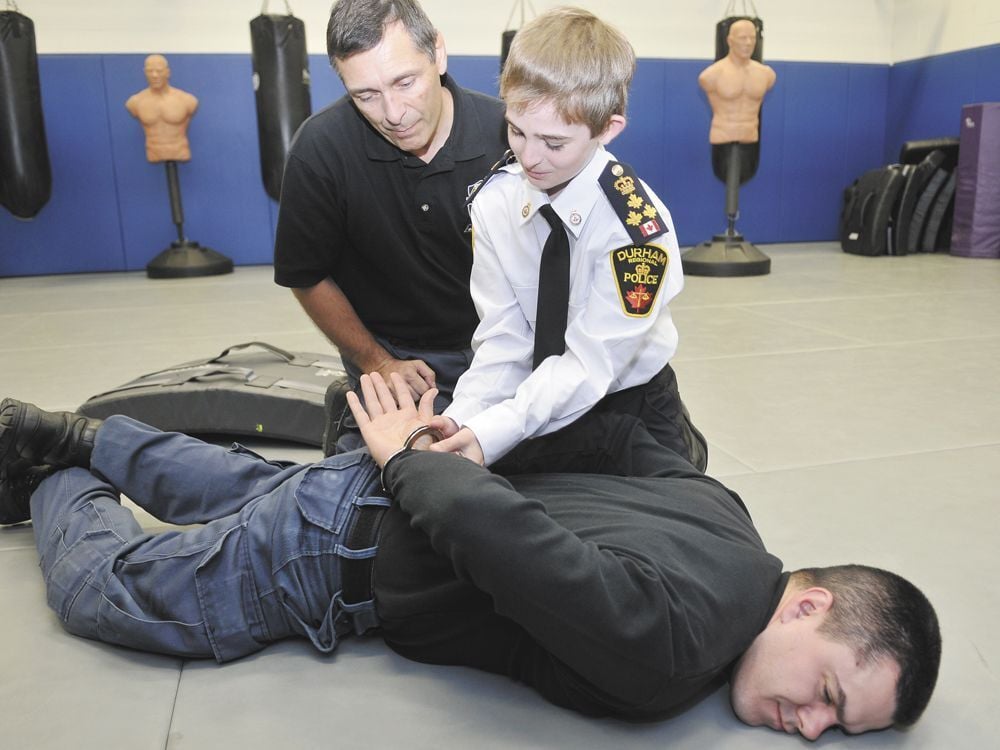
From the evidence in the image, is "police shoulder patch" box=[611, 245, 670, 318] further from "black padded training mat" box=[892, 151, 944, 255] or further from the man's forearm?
"black padded training mat" box=[892, 151, 944, 255]

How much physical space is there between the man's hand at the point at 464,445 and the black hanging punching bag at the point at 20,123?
231 inches

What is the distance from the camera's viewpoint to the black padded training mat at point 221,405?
2484 millimetres

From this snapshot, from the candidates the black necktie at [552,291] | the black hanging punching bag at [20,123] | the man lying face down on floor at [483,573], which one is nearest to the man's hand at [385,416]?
the man lying face down on floor at [483,573]

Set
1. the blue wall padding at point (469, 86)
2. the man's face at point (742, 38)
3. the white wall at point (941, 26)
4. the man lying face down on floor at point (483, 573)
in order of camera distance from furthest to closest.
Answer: the white wall at point (941, 26) < the blue wall padding at point (469, 86) < the man's face at point (742, 38) < the man lying face down on floor at point (483, 573)

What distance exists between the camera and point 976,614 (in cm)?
151

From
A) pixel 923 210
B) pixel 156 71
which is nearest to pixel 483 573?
pixel 156 71

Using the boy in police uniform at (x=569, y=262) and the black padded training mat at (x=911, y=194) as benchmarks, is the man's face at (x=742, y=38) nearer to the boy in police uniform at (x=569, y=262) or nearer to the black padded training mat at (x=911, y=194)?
the black padded training mat at (x=911, y=194)

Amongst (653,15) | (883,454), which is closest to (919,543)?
(883,454)

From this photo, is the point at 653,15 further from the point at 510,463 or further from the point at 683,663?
the point at 683,663

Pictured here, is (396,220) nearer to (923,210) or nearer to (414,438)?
(414,438)

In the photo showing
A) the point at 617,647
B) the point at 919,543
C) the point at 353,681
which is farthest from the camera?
the point at 919,543

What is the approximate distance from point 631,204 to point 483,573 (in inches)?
30.2

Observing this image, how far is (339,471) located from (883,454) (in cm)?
156

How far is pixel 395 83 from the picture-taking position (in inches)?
72.9
